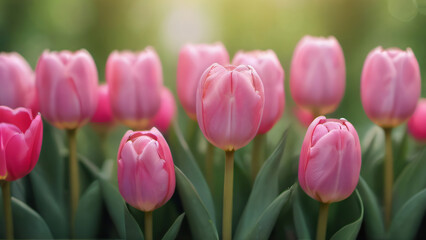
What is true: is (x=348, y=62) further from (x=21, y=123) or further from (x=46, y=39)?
(x=21, y=123)

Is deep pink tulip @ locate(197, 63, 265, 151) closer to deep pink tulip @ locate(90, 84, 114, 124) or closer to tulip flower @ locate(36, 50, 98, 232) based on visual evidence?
tulip flower @ locate(36, 50, 98, 232)

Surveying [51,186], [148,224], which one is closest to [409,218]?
[148,224]

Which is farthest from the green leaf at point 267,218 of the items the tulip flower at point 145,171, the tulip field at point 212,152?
the tulip flower at point 145,171

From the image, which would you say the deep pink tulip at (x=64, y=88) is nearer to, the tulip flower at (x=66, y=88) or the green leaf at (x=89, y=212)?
the tulip flower at (x=66, y=88)

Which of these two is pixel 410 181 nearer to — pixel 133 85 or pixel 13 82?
pixel 133 85

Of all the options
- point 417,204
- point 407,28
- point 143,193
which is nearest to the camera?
point 143,193

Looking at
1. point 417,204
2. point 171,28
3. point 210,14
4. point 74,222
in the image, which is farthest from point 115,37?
point 417,204

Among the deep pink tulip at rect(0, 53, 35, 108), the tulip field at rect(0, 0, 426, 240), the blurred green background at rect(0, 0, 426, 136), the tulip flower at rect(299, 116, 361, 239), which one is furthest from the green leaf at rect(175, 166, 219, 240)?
the blurred green background at rect(0, 0, 426, 136)
